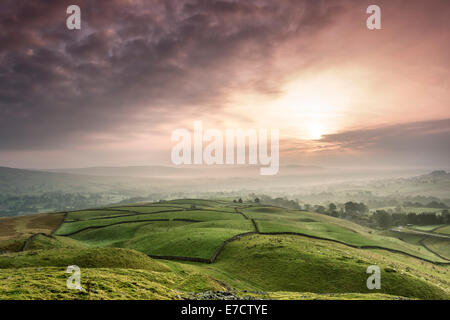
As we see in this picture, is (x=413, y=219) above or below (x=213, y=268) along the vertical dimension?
below

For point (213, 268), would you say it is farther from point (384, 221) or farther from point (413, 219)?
point (413, 219)

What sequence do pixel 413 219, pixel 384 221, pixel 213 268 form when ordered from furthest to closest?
1. pixel 384 221
2. pixel 413 219
3. pixel 213 268

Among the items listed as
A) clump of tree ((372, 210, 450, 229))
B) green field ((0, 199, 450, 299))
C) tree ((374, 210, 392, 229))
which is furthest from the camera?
tree ((374, 210, 392, 229))

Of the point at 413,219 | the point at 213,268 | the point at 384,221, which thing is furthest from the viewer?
the point at 384,221

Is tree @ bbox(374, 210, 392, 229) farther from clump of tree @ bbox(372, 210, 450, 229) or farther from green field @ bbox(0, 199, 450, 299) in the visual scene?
green field @ bbox(0, 199, 450, 299)

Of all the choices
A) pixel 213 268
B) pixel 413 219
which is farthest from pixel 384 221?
pixel 213 268

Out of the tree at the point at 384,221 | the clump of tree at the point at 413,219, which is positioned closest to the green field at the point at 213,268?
the tree at the point at 384,221

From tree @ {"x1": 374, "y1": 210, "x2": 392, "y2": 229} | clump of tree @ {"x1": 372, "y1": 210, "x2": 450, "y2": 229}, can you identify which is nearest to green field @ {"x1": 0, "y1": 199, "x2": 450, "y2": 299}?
tree @ {"x1": 374, "y1": 210, "x2": 392, "y2": 229}

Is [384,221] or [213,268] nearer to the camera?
[213,268]
